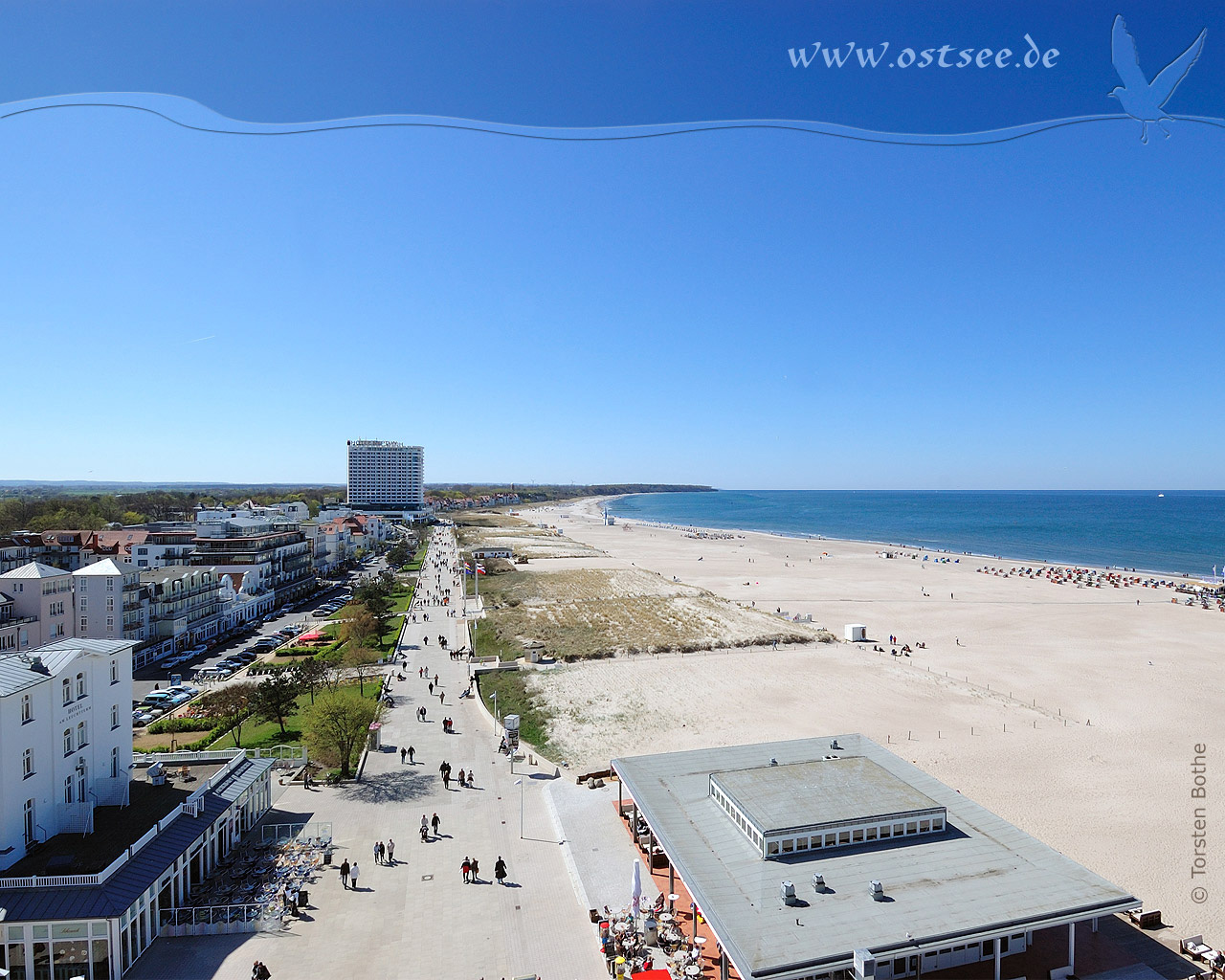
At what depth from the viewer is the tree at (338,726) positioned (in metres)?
19.6

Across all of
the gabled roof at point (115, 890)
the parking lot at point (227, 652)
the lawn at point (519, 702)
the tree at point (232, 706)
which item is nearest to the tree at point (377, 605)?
the parking lot at point (227, 652)

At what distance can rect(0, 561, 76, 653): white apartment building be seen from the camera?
29.5 metres

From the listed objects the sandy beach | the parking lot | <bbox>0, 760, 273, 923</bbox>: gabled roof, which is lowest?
the parking lot

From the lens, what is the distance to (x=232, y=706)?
25219 mm

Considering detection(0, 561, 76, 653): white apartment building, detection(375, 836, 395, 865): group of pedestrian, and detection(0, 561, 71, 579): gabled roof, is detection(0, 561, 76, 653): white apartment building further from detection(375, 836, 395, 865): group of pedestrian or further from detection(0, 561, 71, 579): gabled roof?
detection(375, 836, 395, 865): group of pedestrian

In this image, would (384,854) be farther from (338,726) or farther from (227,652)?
(227,652)

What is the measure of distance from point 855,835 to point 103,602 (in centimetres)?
3509

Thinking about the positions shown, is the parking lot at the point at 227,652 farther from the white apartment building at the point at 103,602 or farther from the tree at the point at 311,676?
→ the tree at the point at 311,676

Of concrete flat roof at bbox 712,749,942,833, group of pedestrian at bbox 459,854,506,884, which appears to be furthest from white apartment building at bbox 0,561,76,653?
concrete flat roof at bbox 712,749,942,833

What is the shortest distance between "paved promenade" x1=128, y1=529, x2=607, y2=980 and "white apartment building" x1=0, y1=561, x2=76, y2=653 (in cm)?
1993

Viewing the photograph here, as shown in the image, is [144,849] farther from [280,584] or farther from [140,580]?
[280,584]

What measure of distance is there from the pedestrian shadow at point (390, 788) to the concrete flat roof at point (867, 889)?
735cm

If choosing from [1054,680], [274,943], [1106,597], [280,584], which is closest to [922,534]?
[1106,597]

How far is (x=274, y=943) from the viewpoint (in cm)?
1194
